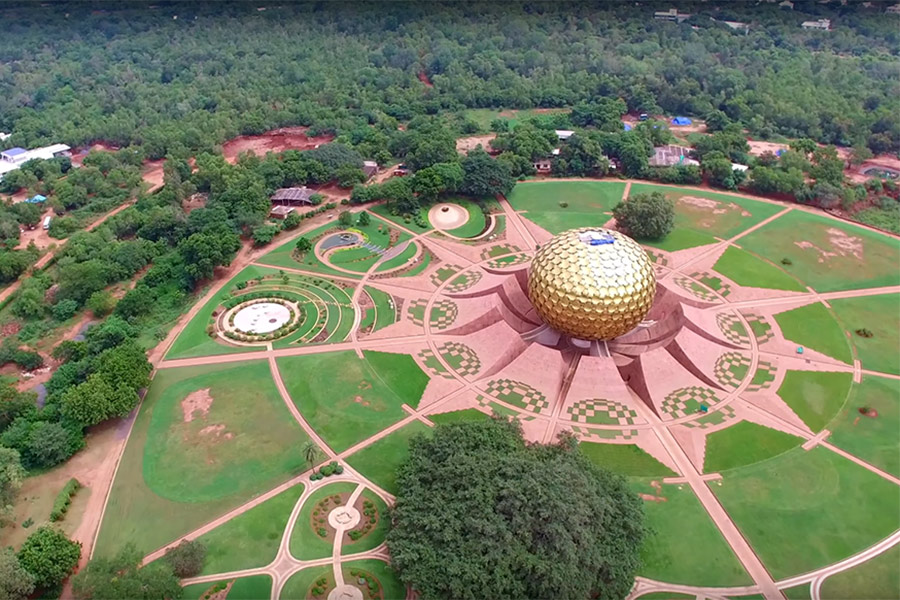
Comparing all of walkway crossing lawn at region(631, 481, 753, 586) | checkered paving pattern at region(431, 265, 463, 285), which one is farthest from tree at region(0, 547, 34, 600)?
checkered paving pattern at region(431, 265, 463, 285)

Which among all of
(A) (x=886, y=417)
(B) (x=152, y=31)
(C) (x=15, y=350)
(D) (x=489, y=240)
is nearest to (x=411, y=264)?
(D) (x=489, y=240)

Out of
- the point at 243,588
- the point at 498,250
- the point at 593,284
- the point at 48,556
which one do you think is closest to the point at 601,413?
the point at 593,284

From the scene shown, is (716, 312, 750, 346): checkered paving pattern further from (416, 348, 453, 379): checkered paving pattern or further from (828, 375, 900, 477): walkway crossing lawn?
(416, 348, 453, 379): checkered paving pattern

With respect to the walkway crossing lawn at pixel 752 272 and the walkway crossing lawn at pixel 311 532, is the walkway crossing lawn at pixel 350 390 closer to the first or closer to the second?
Answer: the walkway crossing lawn at pixel 311 532

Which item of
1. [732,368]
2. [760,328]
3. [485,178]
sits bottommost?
[760,328]

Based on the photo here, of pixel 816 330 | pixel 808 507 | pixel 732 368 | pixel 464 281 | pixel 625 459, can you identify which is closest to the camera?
pixel 808 507

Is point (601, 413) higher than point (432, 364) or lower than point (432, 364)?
lower

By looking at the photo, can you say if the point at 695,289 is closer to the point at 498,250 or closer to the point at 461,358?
the point at 498,250
